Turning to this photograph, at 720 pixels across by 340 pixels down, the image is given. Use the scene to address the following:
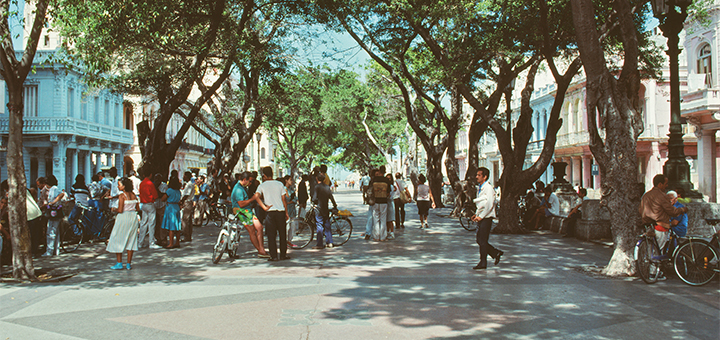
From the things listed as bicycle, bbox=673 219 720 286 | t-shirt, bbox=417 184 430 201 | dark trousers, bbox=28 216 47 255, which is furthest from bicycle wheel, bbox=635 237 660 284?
dark trousers, bbox=28 216 47 255

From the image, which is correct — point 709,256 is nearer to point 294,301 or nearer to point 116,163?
point 294,301

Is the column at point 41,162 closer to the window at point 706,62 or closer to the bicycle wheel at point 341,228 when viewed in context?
the bicycle wheel at point 341,228

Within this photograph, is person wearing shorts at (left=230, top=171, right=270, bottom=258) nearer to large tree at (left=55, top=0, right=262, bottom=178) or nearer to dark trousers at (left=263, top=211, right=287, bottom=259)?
dark trousers at (left=263, top=211, right=287, bottom=259)

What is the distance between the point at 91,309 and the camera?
692 cm

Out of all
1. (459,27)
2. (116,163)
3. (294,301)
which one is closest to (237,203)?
(294,301)

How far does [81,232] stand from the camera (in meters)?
13.6

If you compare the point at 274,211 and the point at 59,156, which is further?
the point at 59,156

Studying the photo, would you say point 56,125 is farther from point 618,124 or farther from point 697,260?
point 697,260

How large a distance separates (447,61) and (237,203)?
26.1 feet

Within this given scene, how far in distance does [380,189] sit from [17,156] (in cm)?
758

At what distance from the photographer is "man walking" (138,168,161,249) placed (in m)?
12.6

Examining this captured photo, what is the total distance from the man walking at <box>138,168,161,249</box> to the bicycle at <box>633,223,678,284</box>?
911cm

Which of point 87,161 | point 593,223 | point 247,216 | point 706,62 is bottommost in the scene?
point 593,223

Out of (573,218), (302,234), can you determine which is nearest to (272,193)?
(302,234)
